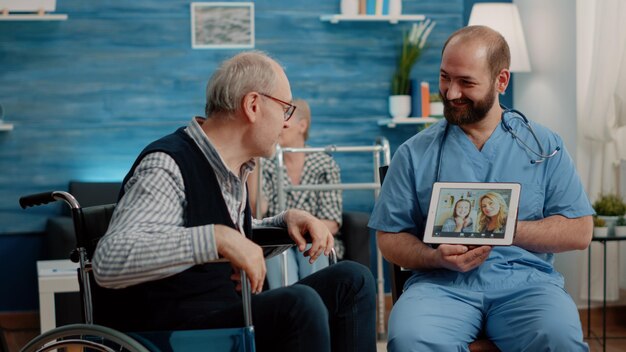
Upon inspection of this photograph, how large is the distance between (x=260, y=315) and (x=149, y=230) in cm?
30

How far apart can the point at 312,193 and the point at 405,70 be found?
3.28 feet

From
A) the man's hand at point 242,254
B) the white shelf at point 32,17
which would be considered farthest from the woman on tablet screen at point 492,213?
the white shelf at point 32,17

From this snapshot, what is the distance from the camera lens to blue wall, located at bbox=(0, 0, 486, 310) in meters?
4.86

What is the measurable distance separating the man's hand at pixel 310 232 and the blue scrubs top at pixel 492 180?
45cm

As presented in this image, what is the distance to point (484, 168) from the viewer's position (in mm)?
2553

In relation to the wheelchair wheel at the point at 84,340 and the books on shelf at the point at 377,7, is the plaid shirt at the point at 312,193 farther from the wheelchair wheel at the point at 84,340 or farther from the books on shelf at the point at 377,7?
the wheelchair wheel at the point at 84,340

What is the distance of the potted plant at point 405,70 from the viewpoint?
5.04m

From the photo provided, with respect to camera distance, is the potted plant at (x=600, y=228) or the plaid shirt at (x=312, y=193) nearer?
the potted plant at (x=600, y=228)

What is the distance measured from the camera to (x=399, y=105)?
5039 millimetres

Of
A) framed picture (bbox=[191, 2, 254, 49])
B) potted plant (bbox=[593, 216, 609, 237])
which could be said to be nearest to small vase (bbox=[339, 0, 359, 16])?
framed picture (bbox=[191, 2, 254, 49])

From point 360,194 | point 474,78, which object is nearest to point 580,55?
point 360,194

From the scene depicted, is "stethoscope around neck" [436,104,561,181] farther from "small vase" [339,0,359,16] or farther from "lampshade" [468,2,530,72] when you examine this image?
"small vase" [339,0,359,16]

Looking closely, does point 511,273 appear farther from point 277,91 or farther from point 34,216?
point 34,216

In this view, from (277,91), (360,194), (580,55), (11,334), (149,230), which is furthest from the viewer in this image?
(360,194)
